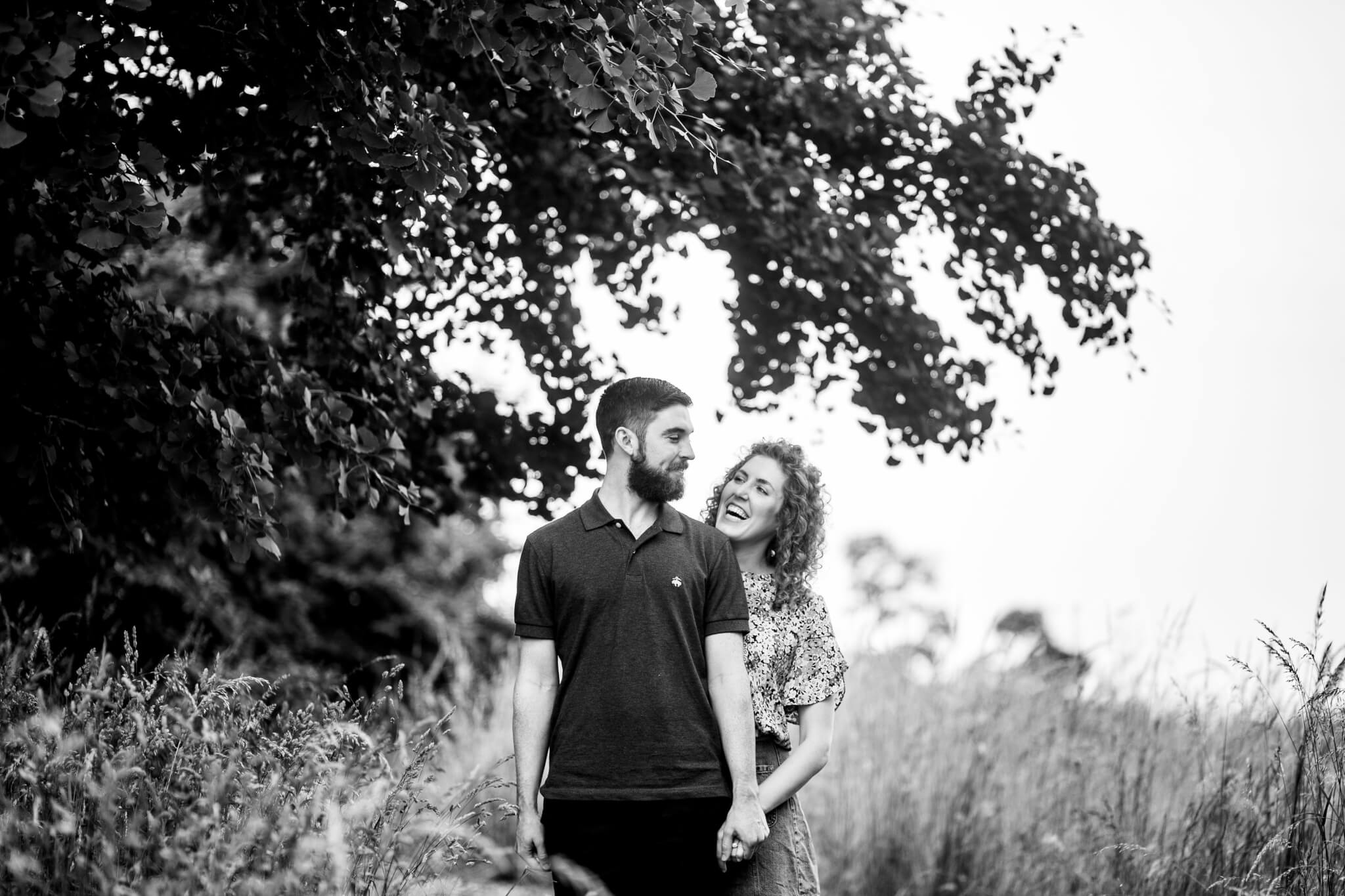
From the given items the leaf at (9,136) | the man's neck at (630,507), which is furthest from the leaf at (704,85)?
the leaf at (9,136)

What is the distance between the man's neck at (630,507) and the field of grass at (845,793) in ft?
2.42

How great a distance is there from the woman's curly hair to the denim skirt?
1.42 feet

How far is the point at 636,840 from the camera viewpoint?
2844mm

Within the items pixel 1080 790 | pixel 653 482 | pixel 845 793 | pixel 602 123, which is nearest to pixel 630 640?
pixel 653 482

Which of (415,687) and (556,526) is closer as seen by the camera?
(556,526)

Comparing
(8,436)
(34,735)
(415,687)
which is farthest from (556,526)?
(415,687)

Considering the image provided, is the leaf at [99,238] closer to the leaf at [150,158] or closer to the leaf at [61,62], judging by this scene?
the leaf at [150,158]

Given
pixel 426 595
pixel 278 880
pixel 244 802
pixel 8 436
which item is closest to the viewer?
pixel 278 880

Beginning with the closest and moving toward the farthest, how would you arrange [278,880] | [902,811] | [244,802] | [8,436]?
[278,880] → [244,802] → [8,436] → [902,811]

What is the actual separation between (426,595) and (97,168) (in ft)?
34.5

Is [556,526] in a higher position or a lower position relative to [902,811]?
higher

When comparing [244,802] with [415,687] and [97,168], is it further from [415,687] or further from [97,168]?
[415,687]

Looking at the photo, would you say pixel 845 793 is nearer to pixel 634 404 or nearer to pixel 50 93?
pixel 634 404

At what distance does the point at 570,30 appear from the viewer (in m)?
2.87
